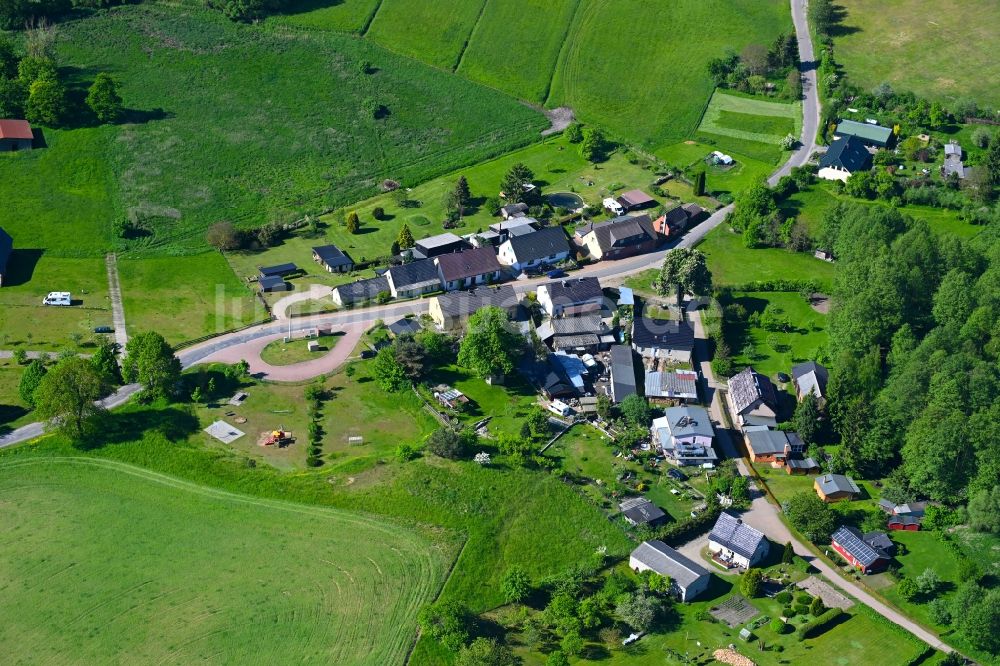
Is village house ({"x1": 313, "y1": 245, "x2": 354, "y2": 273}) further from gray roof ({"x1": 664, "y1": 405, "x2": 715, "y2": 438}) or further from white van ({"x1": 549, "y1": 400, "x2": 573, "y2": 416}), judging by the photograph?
gray roof ({"x1": 664, "y1": 405, "x2": 715, "y2": 438})

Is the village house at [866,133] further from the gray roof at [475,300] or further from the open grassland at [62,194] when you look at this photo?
the open grassland at [62,194]

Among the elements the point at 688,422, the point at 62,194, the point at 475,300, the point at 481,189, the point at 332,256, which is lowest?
the point at 688,422

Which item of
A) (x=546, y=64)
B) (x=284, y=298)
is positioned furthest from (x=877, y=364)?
(x=546, y=64)

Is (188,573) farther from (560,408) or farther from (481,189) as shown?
(481,189)

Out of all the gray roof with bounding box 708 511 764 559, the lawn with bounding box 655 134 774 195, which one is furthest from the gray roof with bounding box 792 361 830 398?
the lawn with bounding box 655 134 774 195

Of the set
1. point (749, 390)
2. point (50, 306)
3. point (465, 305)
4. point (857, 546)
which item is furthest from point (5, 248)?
point (857, 546)
